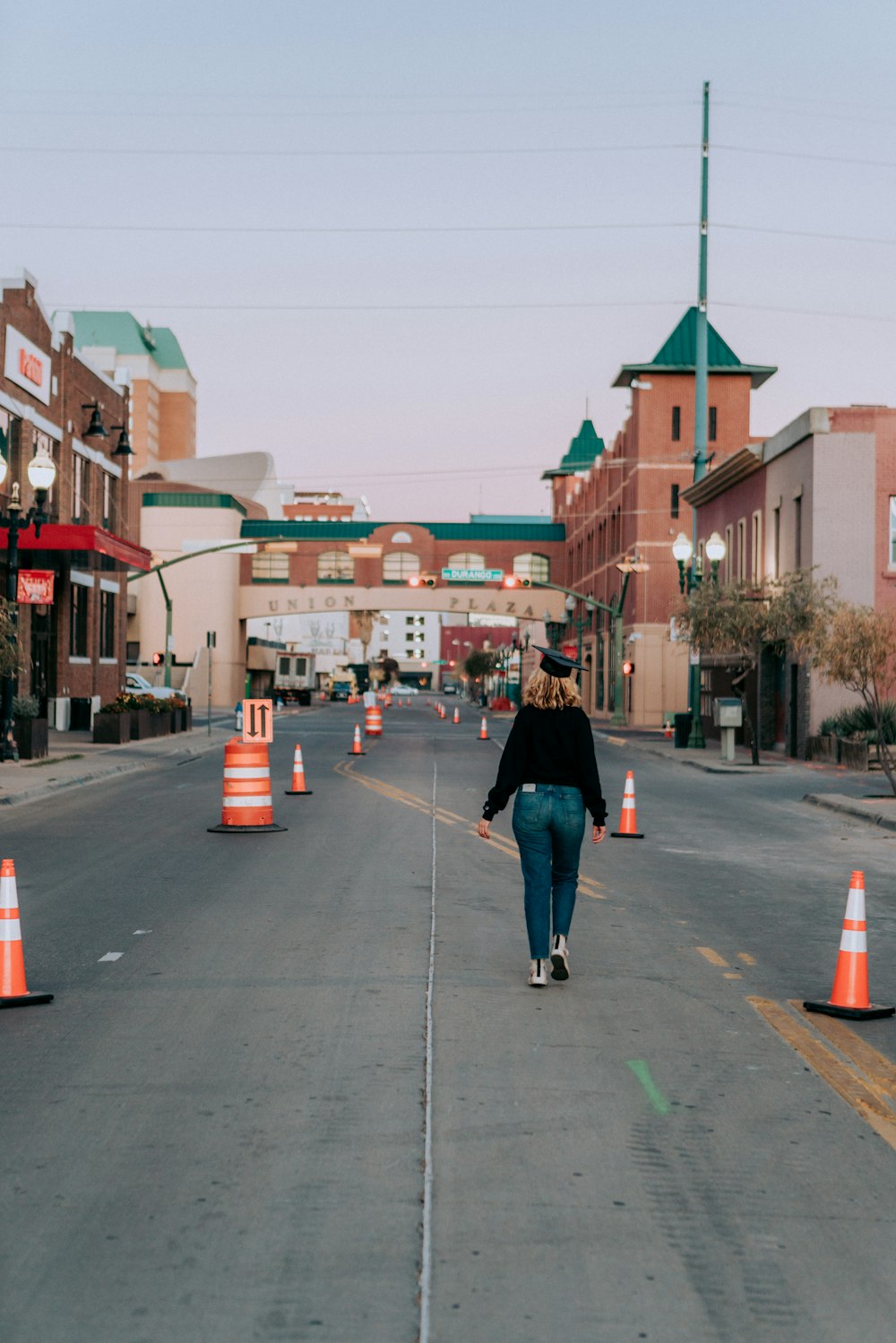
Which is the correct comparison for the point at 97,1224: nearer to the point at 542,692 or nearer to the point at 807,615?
the point at 542,692

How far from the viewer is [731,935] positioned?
10.6 meters

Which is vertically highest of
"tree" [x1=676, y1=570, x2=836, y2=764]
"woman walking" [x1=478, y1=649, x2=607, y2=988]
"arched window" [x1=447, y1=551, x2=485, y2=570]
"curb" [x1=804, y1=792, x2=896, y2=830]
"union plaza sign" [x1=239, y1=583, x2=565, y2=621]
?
"arched window" [x1=447, y1=551, x2=485, y2=570]

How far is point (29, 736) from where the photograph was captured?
29312 millimetres

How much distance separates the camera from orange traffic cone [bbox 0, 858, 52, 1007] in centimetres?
786

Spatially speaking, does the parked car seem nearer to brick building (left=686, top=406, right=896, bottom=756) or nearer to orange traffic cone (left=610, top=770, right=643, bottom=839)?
brick building (left=686, top=406, right=896, bottom=756)

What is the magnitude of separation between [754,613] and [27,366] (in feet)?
66.1

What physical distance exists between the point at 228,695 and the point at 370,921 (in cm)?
8022

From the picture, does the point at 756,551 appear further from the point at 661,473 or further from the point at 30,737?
the point at 661,473

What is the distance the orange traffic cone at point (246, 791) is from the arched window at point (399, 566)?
7799 cm

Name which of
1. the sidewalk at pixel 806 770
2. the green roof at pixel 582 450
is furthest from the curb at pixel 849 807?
the green roof at pixel 582 450

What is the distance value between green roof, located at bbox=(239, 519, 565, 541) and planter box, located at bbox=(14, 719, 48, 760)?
64.4 meters

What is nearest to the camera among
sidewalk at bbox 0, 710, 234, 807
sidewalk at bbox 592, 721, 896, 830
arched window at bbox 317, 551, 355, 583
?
sidewalk at bbox 592, 721, 896, 830

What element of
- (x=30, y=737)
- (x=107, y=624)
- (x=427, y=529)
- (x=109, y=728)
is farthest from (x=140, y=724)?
(x=427, y=529)

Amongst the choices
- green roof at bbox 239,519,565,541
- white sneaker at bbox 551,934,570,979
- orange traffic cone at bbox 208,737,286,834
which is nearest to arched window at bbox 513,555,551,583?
green roof at bbox 239,519,565,541
